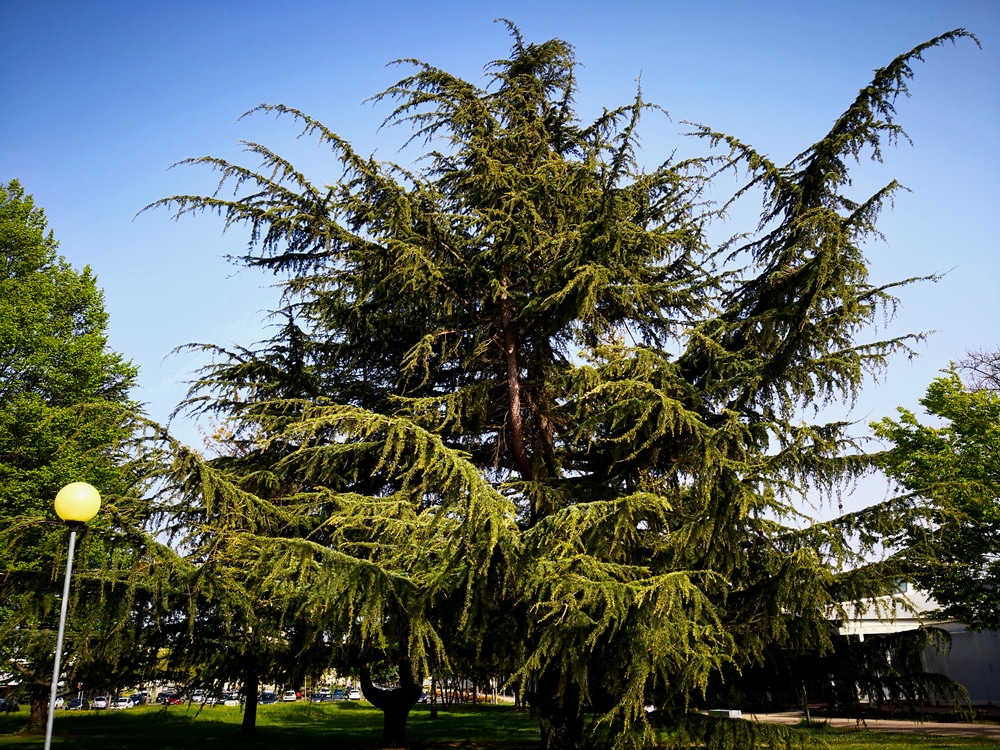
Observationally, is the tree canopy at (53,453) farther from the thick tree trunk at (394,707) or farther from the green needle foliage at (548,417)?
the thick tree trunk at (394,707)

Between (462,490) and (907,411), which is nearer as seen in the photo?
(462,490)

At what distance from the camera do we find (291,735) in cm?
2117

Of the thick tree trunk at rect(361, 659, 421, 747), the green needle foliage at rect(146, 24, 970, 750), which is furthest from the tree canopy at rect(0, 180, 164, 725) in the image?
the thick tree trunk at rect(361, 659, 421, 747)

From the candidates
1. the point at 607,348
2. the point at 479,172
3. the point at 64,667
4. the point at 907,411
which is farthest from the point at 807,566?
the point at 907,411

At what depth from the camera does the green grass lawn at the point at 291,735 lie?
46.1 feet

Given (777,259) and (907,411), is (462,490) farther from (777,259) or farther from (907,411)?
(907,411)

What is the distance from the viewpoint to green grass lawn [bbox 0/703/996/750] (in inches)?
553

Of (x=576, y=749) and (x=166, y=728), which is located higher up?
(x=576, y=749)

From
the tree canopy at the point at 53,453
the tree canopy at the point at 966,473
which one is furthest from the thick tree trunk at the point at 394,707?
the tree canopy at the point at 966,473

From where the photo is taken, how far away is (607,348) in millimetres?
9688

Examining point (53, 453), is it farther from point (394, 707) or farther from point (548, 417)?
point (548, 417)

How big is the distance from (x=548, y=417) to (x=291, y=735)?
15387 millimetres

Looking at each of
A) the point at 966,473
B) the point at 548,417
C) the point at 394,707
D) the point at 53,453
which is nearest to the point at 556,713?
the point at 548,417

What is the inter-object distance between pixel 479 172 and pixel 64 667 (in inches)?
360
